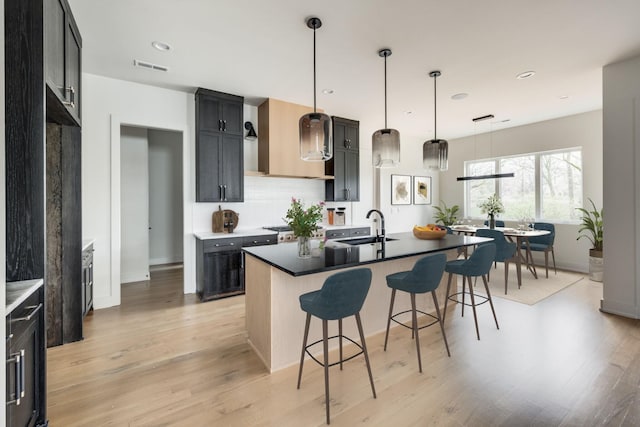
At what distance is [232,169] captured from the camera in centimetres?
445

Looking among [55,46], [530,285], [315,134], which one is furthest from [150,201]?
[530,285]

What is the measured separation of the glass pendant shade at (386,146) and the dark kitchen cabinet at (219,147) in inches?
93.5

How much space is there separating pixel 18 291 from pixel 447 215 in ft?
25.9

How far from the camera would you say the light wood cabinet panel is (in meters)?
4.59

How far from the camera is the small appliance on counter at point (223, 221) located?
443cm

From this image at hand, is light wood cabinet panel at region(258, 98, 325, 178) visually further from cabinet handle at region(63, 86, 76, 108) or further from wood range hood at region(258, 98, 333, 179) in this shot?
cabinet handle at region(63, 86, 76, 108)

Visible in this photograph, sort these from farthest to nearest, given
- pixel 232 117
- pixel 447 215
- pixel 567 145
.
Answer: pixel 447 215 < pixel 567 145 < pixel 232 117

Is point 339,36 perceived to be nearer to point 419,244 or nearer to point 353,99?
point 353,99

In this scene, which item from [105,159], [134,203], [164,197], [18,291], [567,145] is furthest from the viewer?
[164,197]

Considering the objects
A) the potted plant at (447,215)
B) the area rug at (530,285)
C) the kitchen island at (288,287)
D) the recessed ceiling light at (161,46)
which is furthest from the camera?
the potted plant at (447,215)

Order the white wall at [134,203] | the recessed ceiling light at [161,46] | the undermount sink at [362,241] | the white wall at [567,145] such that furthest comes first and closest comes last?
the white wall at [567,145]
the white wall at [134,203]
the undermount sink at [362,241]
the recessed ceiling light at [161,46]

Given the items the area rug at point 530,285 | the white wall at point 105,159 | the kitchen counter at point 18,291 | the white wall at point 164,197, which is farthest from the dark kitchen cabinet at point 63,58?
the area rug at point 530,285

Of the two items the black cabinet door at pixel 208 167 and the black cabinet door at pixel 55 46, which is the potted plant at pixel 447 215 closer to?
the black cabinet door at pixel 208 167

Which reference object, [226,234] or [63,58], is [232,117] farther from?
[63,58]
